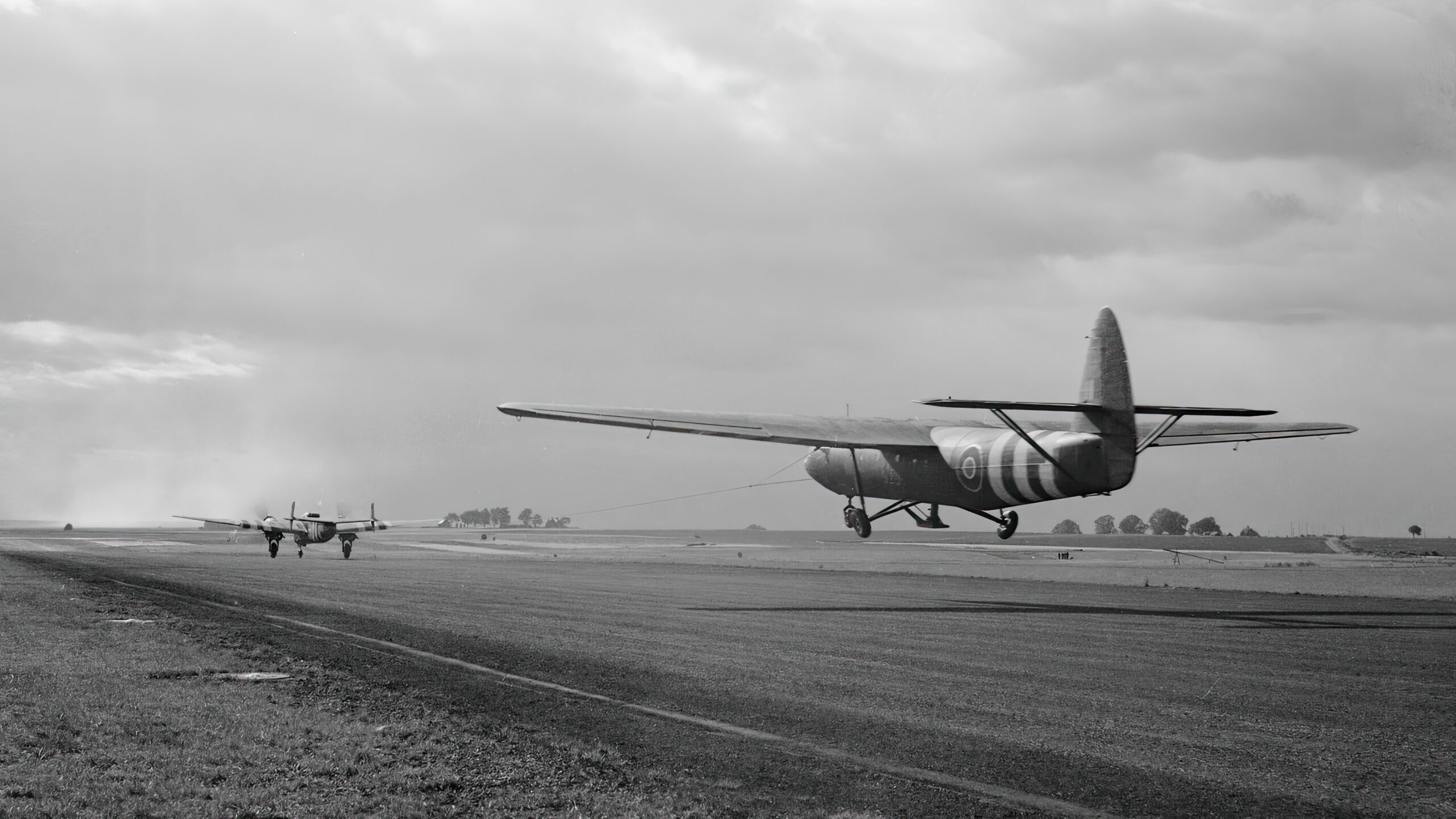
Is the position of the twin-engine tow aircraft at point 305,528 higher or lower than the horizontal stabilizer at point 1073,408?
lower

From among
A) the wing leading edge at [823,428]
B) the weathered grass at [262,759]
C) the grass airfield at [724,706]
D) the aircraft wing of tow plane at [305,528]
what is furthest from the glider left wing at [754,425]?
the aircraft wing of tow plane at [305,528]

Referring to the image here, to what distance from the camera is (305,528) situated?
8625 centimetres

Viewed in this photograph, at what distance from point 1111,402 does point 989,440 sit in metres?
4.63

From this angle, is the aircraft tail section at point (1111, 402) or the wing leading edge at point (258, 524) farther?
the wing leading edge at point (258, 524)

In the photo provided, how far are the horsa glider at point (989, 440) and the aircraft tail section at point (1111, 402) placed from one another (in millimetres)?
26

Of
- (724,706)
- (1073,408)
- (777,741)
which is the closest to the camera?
(777,741)

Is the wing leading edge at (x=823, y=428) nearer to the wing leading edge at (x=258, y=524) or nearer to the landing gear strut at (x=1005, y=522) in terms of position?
the landing gear strut at (x=1005, y=522)

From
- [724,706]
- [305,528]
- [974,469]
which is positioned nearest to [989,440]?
[974,469]

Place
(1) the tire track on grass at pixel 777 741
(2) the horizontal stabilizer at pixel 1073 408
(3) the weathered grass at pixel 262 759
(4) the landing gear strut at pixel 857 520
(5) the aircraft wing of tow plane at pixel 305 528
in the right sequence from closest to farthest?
1. (1) the tire track on grass at pixel 777 741
2. (3) the weathered grass at pixel 262 759
3. (2) the horizontal stabilizer at pixel 1073 408
4. (4) the landing gear strut at pixel 857 520
5. (5) the aircraft wing of tow plane at pixel 305 528

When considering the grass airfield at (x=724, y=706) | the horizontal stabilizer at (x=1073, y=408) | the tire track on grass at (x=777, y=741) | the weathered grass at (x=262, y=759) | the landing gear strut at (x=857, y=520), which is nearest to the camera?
the tire track on grass at (x=777, y=741)

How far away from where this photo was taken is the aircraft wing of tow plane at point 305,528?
82812mm

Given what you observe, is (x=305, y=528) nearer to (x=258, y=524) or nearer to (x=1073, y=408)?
(x=258, y=524)

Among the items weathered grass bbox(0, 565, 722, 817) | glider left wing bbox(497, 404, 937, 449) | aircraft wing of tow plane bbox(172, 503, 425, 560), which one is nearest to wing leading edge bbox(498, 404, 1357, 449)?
glider left wing bbox(497, 404, 937, 449)

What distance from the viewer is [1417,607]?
134 ft
